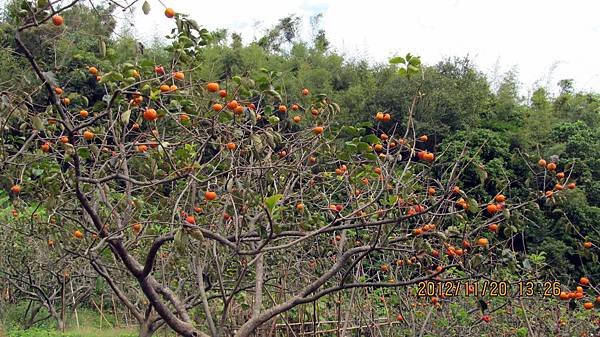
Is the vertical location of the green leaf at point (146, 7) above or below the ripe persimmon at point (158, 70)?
above

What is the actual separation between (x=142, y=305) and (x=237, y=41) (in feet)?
34.3

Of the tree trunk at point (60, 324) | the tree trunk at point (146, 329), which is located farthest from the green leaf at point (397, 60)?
the tree trunk at point (60, 324)

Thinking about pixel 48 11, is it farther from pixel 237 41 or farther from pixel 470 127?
pixel 237 41

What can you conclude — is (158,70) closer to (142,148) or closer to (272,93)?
(142,148)

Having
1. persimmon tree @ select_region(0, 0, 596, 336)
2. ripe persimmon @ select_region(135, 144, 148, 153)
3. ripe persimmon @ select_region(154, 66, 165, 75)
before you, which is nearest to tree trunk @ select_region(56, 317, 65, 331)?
persimmon tree @ select_region(0, 0, 596, 336)

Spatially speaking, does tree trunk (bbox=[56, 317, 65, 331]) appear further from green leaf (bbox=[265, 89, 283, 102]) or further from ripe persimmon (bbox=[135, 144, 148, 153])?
green leaf (bbox=[265, 89, 283, 102])

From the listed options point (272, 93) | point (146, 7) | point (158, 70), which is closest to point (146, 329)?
point (158, 70)

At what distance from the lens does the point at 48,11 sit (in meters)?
1.89

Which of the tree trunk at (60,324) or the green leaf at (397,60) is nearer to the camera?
the green leaf at (397,60)
